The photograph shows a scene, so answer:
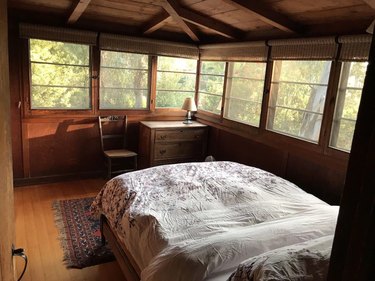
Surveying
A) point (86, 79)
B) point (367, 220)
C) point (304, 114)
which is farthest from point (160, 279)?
point (86, 79)

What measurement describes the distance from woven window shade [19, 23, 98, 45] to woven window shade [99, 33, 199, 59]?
0.16 meters

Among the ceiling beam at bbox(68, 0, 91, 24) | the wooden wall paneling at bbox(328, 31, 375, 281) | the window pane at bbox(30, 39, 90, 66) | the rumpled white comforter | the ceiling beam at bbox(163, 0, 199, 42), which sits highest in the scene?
the ceiling beam at bbox(163, 0, 199, 42)

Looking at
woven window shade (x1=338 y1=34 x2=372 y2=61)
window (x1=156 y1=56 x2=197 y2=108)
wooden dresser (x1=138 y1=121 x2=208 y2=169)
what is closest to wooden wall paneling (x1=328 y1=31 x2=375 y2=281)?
woven window shade (x1=338 y1=34 x2=372 y2=61)

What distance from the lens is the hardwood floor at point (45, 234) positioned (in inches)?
91.2

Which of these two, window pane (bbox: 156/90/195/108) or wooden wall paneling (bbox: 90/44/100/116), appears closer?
wooden wall paneling (bbox: 90/44/100/116)

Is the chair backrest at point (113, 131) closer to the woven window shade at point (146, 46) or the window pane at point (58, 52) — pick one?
the window pane at point (58, 52)

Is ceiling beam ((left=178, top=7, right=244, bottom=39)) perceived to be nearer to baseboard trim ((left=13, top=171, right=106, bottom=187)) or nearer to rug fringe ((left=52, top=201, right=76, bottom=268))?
baseboard trim ((left=13, top=171, right=106, bottom=187))

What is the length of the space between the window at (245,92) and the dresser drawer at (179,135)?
499mm

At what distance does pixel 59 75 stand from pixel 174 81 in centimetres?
166

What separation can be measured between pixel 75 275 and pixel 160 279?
1181mm

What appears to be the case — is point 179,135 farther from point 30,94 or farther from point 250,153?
point 30,94

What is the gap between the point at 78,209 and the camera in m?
3.33

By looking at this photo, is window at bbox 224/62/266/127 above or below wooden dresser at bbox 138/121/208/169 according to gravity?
above

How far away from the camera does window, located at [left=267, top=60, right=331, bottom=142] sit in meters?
3.01
